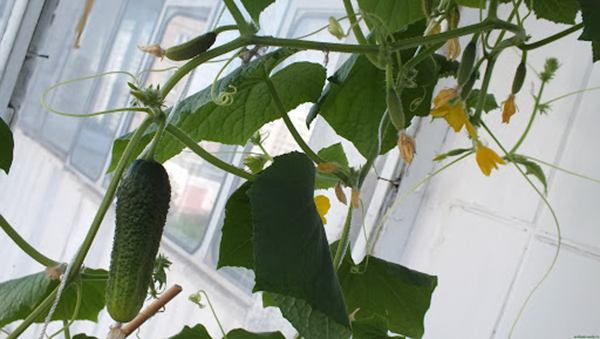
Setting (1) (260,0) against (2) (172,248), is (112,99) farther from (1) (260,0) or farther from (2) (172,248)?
(1) (260,0)

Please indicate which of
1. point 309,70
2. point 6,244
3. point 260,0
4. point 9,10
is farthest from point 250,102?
point 6,244

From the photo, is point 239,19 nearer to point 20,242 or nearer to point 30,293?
point 20,242

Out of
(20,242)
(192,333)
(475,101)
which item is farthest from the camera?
(475,101)

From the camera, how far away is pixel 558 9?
0.60 meters

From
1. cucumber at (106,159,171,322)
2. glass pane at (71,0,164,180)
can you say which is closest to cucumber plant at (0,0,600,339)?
cucumber at (106,159,171,322)


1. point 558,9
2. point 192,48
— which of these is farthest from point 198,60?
point 558,9

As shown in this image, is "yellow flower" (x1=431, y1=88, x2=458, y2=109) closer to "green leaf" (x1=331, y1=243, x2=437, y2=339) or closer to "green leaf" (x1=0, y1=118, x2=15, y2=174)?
"green leaf" (x1=331, y1=243, x2=437, y2=339)

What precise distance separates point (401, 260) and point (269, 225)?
66cm

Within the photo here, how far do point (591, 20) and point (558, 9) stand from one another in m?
0.16

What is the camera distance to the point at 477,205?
2.89ft

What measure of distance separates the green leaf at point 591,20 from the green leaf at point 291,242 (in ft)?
0.68

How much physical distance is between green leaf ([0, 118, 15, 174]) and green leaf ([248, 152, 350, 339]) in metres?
0.20

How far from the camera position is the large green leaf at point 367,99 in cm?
60

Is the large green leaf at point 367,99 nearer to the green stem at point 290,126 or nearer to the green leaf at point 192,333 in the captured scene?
the green stem at point 290,126
